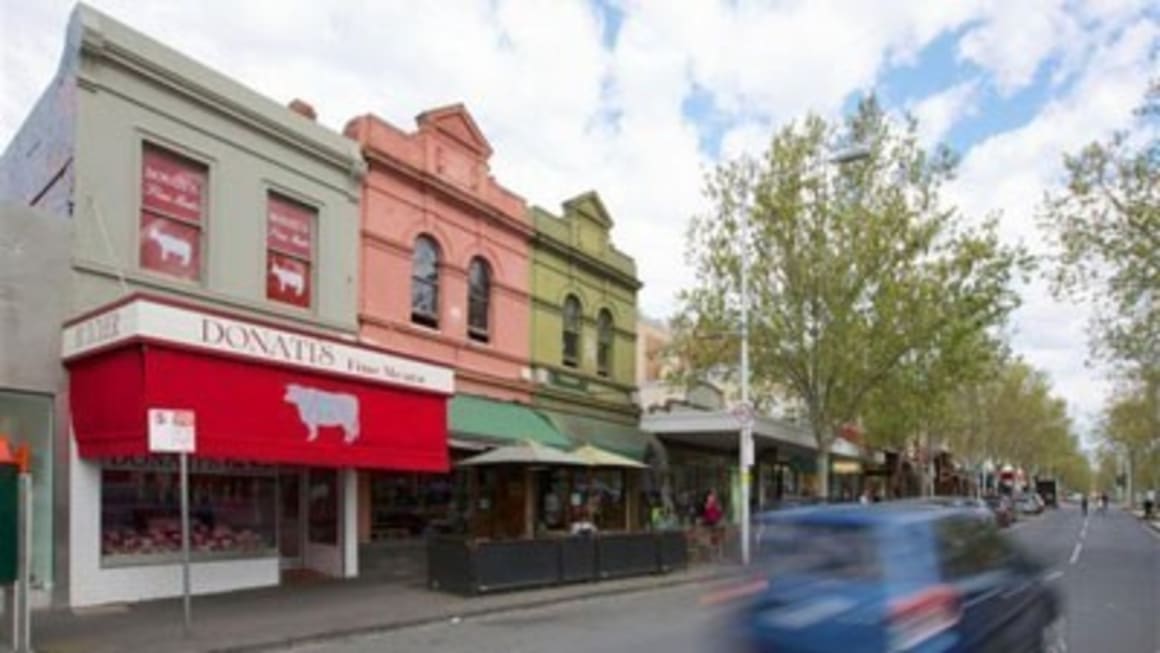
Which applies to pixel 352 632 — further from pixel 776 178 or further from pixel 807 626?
pixel 776 178

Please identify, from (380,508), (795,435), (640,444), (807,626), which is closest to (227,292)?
(380,508)

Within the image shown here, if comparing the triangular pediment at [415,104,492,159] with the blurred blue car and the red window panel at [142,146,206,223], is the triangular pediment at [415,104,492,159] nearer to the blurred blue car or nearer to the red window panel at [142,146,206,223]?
the red window panel at [142,146,206,223]

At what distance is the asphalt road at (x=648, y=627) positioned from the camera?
12.6m

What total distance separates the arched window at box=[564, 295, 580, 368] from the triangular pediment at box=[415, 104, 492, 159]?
499 centimetres

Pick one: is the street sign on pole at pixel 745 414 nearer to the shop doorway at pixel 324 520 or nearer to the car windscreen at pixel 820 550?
the shop doorway at pixel 324 520

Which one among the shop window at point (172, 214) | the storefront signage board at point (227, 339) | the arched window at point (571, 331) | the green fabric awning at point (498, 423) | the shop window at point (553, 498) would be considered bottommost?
the shop window at point (553, 498)

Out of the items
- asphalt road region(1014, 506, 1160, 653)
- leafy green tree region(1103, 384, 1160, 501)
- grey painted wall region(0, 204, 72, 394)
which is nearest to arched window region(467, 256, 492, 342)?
grey painted wall region(0, 204, 72, 394)

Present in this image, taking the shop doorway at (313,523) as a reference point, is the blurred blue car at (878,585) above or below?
above

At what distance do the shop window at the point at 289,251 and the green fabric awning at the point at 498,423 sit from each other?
4.01 meters

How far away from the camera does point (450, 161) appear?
2353cm

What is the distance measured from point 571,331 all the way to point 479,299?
14.0 feet

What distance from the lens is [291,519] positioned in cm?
1986

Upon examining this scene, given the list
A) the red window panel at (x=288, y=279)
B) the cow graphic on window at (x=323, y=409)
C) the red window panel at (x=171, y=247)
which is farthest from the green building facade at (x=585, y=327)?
the red window panel at (x=171, y=247)

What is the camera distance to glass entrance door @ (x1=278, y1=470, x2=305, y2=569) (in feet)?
64.0
